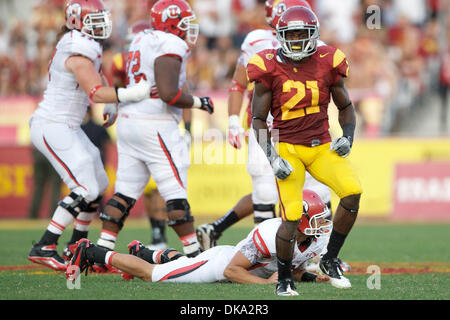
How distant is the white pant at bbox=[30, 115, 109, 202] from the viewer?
696cm

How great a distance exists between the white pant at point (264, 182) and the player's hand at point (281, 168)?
2.07 m

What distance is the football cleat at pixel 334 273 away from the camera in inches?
224

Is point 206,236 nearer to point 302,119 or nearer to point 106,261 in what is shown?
point 106,261

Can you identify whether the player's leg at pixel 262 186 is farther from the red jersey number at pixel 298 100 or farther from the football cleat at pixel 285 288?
the football cleat at pixel 285 288

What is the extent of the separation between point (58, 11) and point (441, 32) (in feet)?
25.5

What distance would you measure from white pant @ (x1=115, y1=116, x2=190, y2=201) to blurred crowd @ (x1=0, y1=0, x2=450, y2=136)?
835cm

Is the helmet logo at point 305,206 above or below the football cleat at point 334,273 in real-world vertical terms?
above

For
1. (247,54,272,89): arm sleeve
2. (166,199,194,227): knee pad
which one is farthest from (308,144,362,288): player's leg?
(166,199,194,227): knee pad

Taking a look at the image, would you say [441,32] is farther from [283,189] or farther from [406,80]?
[283,189]

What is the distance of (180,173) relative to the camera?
6.95m

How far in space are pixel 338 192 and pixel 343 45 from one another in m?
11.1

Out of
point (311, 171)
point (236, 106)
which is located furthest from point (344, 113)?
point (236, 106)

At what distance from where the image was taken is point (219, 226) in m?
7.77

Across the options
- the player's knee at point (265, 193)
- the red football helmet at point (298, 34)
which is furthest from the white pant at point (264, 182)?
the red football helmet at point (298, 34)
